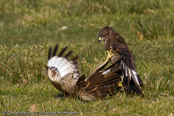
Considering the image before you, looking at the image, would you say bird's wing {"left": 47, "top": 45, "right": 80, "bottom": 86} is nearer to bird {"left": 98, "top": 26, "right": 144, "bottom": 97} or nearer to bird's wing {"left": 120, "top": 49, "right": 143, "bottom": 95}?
bird {"left": 98, "top": 26, "right": 144, "bottom": 97}

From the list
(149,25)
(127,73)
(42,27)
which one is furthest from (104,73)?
(42,27)

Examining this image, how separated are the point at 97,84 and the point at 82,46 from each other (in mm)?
3057

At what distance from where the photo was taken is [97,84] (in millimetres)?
4668

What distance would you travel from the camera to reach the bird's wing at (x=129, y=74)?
4.80 m

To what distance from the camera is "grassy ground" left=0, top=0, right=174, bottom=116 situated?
180 inches

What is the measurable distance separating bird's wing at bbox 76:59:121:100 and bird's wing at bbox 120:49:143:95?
168 millimetres

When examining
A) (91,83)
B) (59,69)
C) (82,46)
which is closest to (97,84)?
(91,83)

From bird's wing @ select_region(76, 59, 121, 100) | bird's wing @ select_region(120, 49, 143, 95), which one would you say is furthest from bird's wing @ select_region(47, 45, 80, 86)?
bird's wing @ select_region(120, 49, 143, 95)

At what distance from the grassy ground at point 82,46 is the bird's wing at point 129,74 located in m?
0.17

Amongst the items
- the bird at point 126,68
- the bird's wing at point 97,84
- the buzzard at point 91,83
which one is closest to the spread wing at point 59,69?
the buzzard at point 91,83

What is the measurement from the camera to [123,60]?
16.2 ft

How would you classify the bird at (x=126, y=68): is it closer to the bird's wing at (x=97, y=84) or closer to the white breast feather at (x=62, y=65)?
the bird's wing at (x=97, y=84)

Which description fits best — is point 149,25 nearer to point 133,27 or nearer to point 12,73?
point 133,27

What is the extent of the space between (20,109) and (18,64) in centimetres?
199
